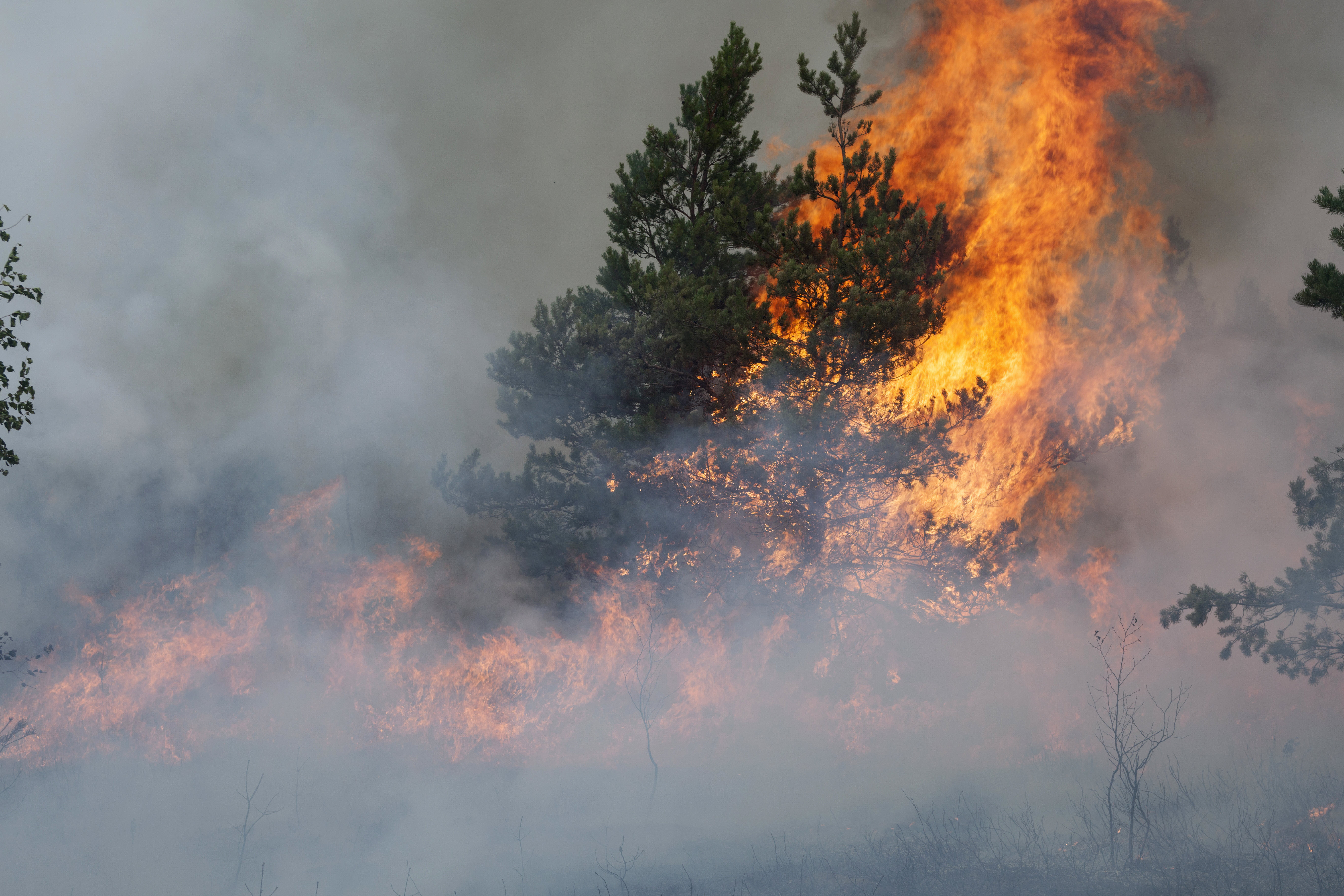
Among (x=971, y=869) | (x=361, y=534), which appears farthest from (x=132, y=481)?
(x=971, y=869)

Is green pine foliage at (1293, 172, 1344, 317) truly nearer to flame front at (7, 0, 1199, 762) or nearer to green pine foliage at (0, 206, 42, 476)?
flame front at (7, 0, 1199, 762)

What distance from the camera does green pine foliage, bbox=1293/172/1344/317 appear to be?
8867 mm

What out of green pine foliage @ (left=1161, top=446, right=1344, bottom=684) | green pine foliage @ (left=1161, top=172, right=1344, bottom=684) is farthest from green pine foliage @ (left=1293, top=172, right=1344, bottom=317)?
green pine foliage @ (left=1161, top=446, right=1344, bottom=684)

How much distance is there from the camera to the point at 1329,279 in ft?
29.7

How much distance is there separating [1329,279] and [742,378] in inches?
364

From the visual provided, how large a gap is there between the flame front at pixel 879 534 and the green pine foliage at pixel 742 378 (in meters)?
0.64

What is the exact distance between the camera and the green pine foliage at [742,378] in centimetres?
1504

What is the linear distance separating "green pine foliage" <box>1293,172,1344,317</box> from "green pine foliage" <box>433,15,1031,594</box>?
5.90 meters

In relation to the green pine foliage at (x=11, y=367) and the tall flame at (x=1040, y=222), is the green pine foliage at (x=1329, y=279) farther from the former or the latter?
the green pine foliage at (x=11, y=367)

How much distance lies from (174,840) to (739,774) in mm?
10451

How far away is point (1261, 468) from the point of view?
1566 centimetres

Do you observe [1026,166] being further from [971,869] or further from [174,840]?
[174,840]

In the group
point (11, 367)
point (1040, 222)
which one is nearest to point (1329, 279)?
point (1040, 222)

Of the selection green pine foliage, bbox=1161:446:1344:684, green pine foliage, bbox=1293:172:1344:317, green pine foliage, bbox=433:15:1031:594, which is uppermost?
green pine foliage, bbox=433:15:1031:594
